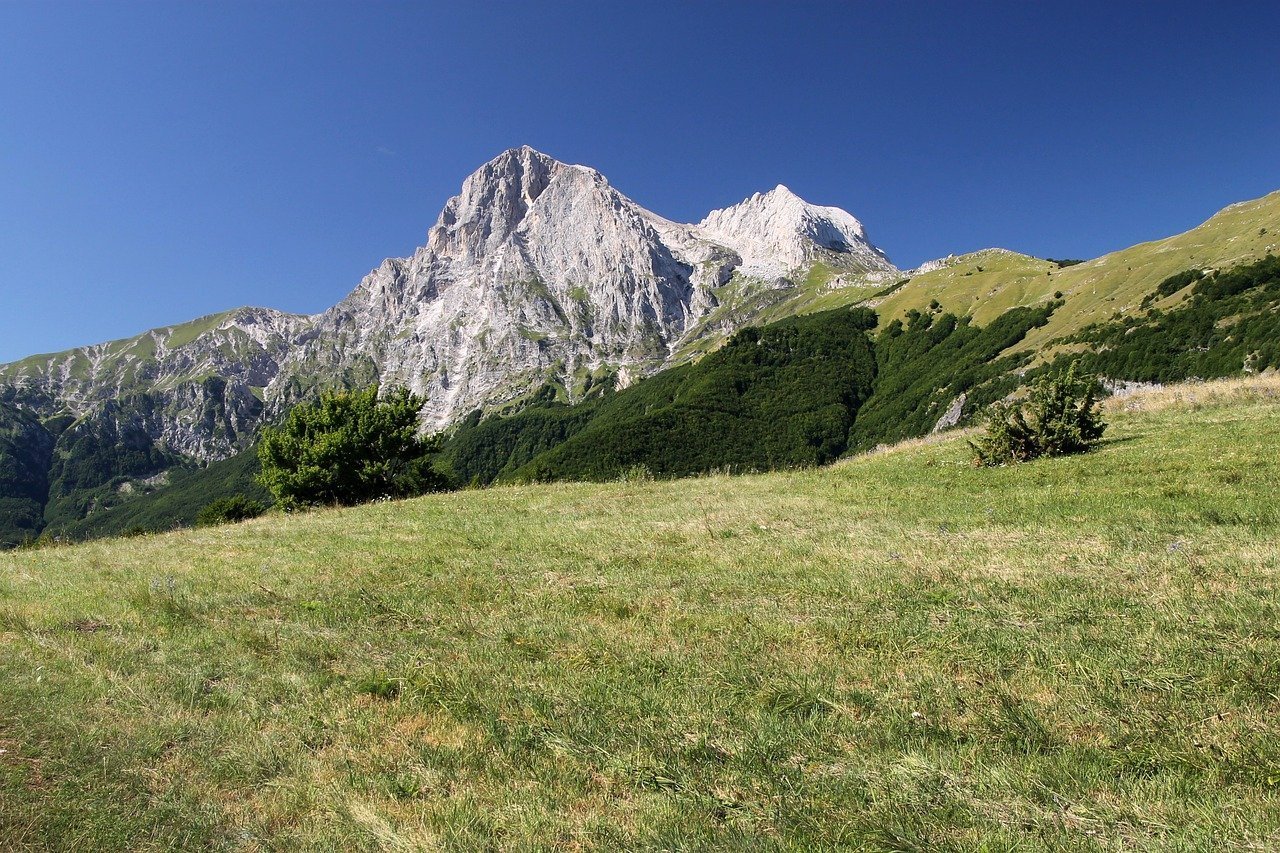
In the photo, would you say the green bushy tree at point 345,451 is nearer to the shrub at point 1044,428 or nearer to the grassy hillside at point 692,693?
the grassy hillside at point 692,693

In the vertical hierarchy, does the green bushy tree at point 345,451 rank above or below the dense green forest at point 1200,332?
below

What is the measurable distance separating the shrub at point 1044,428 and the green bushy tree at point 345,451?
101 feet

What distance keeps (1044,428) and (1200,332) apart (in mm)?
161999

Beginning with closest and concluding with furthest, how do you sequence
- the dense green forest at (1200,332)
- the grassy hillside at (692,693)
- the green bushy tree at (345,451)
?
1. the grassy hillside at (692,693)
2. the green bushy tree at (345,451)
3. the dense green forest at (1200,332)

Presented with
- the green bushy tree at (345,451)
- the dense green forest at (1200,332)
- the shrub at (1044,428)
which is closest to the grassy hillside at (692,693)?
the shrub at (1044,428)

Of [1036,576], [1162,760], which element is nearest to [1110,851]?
[1162,760]

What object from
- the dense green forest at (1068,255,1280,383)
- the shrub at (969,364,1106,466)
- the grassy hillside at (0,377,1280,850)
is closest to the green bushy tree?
the grassy hillside at (0,377,1280,850)

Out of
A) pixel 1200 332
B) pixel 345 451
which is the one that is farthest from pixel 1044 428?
pixel 1200 332

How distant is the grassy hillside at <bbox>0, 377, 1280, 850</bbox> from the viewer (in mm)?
4617

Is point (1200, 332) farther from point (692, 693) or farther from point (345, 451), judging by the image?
point (692, 693)

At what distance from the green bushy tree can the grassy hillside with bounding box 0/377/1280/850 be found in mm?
23327

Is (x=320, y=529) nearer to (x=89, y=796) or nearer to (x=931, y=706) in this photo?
(x=89, y=796)

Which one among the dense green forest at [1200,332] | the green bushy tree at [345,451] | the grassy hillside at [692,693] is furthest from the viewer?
the dense green forest at [1200,332]

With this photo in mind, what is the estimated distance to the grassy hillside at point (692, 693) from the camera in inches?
182
